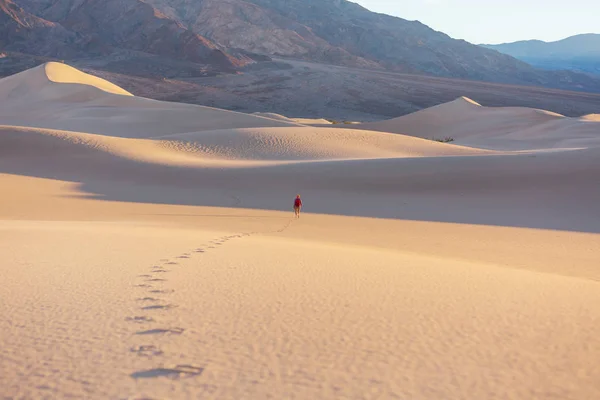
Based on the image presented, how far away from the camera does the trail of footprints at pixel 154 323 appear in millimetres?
4160

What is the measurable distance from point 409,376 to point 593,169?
667 inches

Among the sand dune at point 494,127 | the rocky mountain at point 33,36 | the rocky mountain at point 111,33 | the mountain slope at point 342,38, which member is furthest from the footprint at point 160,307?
the mountain slope at point 342,38

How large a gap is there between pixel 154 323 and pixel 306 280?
2.12m

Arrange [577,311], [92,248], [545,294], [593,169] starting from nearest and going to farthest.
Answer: [577,311], [545,294], [92,248], [593,169]

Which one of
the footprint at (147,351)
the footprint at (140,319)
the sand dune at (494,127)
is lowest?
the footprint at (147,351)

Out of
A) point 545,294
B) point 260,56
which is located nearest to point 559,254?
point 545,294

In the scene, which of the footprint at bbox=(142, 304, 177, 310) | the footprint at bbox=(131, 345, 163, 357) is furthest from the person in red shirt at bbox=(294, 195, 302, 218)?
the footprint at bbox=(131, 345, 163, 357)

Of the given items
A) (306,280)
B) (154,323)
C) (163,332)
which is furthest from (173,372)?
(306,280)

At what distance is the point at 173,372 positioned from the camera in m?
4.16

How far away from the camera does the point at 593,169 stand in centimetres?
1917

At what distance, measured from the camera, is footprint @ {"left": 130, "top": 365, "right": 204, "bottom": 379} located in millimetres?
4090

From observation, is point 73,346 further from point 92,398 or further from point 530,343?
point 530,343

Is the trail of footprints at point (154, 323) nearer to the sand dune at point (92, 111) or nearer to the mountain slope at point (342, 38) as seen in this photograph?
the sand dune at point (92, 111)

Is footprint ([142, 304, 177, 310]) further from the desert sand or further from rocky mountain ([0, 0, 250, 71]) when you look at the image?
rocky mountain ([0, 0, 250, 71])
